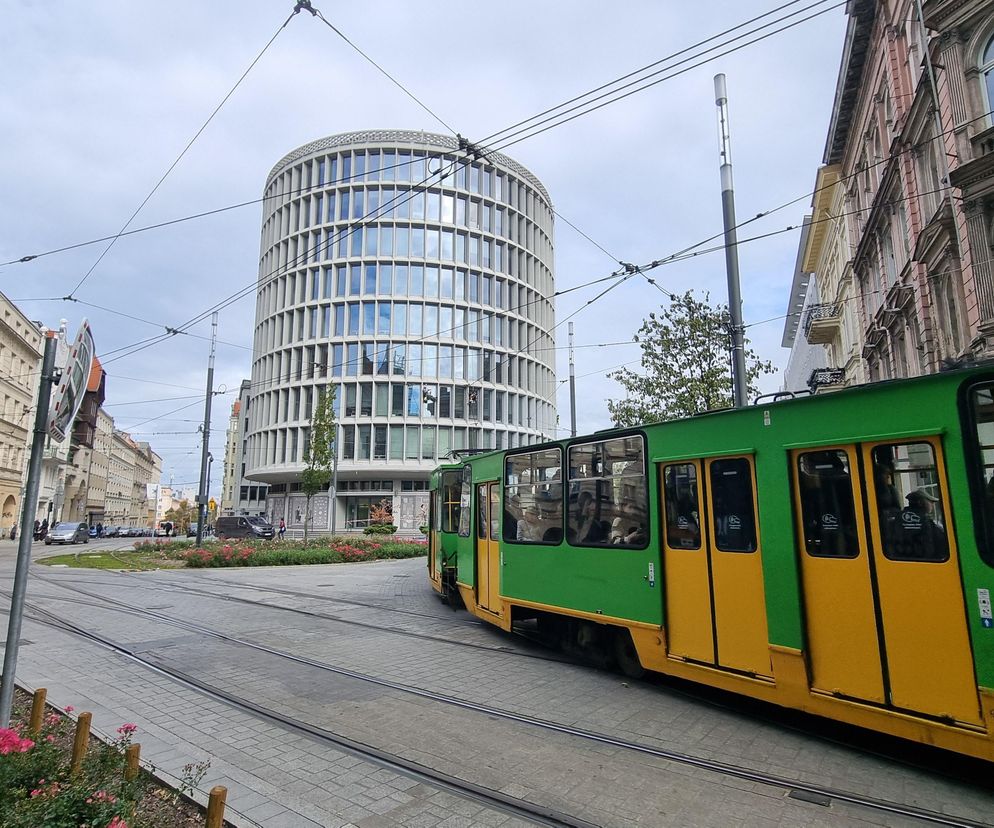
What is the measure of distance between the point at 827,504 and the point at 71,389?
600 cm

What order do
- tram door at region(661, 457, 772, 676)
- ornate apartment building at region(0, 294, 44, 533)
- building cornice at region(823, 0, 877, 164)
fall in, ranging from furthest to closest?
ornate apartment building at region(0, 294, 44, 533), building cornice at region(823, 0, 877, 164), tram door at region(661, 457, 772, 676)

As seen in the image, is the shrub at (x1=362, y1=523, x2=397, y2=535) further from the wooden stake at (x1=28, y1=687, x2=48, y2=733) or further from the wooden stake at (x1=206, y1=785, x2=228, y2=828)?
Answer: the wooden stake at (x1=206, y1=785, x2=228, y2=828)

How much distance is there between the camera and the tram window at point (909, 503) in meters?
4.65

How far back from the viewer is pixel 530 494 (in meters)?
9.12

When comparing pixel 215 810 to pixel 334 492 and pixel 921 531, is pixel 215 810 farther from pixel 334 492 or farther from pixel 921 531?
pixel 334 492

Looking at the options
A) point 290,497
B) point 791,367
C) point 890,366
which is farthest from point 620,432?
point 791,367

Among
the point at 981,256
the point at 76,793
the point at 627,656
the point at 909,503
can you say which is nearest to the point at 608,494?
the point at 627,656

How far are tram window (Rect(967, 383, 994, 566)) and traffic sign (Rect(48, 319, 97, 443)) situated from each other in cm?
638

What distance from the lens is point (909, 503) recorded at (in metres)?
4.82

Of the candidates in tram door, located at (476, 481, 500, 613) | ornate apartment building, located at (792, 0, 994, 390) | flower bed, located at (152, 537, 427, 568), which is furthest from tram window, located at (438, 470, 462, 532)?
flower bed, located at (152, 537, 427, 568)

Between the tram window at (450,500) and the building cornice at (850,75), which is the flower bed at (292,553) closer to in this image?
the tram window at (450,500)

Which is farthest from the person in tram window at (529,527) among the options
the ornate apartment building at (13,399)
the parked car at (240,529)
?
the ornate apartment building at (13,399)

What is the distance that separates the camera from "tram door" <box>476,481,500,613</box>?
1007 centimetres

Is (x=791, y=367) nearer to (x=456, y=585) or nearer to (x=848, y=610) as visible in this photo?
(x=456, y=585)
